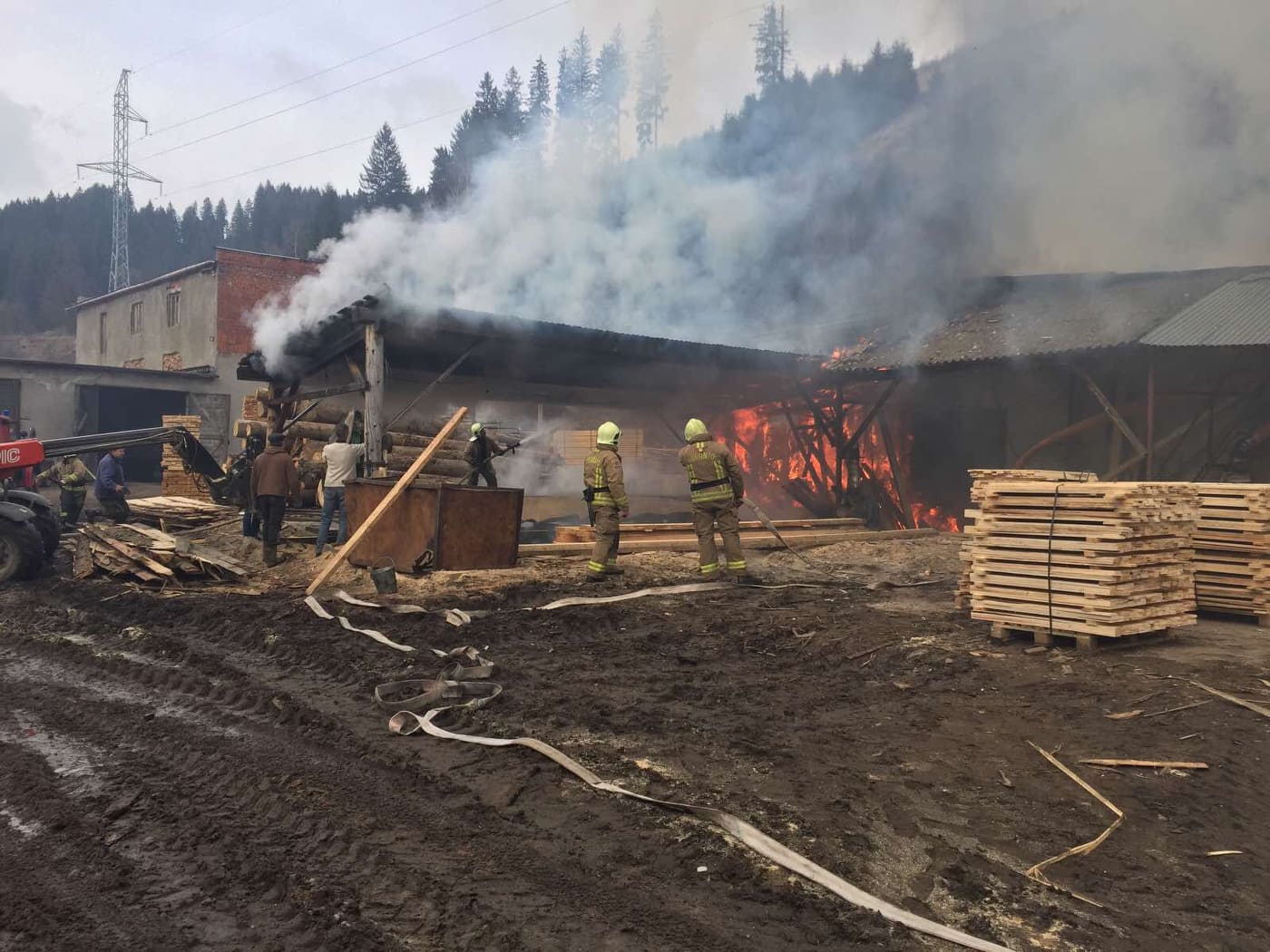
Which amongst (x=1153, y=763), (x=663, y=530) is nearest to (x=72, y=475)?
(x=663, y=530)

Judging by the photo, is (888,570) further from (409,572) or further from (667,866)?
(667,866)

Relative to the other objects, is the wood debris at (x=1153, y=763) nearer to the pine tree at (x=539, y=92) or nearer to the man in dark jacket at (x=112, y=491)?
the man in dark jacket at (x=112, y=491)

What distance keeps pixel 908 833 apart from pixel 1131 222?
2024 centimetres

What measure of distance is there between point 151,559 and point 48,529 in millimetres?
2331

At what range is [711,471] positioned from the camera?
33.6 feet

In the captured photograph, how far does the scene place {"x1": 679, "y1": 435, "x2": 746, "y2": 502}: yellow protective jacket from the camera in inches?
404

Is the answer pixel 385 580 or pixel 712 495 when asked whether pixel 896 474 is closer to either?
pixel 712 495

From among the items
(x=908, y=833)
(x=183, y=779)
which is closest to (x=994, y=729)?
(x=908, y=833)

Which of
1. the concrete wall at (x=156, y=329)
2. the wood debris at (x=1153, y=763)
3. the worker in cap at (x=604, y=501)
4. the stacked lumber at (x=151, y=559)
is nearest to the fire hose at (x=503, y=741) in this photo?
the wood debris at (x=1153, y=763)

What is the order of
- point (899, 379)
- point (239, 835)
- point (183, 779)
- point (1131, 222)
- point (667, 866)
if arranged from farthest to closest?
point (1131, 222) < point (899, 379) < point (183, 779) < point (239, 835) < point (667, 866)

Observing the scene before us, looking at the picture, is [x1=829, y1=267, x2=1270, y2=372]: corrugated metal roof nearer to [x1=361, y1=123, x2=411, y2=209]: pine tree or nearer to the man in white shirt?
the man in white shirt

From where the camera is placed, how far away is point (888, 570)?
1215cm

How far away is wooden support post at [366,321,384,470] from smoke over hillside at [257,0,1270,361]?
248 cm

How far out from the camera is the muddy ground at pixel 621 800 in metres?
3.03
